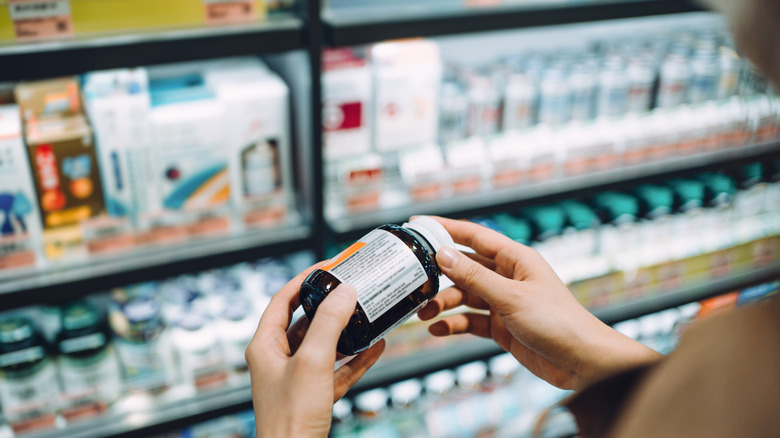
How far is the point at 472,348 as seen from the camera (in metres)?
1.83

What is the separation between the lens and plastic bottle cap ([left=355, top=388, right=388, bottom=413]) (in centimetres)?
183

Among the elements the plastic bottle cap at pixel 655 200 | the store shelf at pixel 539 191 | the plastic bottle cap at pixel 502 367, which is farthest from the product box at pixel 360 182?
the plastic bottle cap at pixel 655 200

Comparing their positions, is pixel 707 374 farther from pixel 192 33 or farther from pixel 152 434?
pixel 152 434

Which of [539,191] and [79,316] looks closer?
[79,316]

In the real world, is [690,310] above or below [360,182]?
below

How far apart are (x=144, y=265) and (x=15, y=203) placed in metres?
0.28

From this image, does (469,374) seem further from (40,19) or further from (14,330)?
(40,19)

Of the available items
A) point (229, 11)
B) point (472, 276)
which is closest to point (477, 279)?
point (472, 276)

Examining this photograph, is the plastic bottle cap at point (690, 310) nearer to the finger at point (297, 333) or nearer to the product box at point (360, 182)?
the product box at point (360, 182)

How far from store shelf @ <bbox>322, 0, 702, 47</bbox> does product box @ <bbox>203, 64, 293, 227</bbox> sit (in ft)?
0.75

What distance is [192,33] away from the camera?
3.79 ft

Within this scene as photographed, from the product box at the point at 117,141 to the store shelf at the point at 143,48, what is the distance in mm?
149

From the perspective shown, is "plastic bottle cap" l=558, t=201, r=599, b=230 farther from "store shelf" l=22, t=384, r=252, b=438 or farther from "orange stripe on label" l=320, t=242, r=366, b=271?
"orange stripe on label" l=320, t=242, r=366, b=271

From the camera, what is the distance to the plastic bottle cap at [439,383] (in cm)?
194
